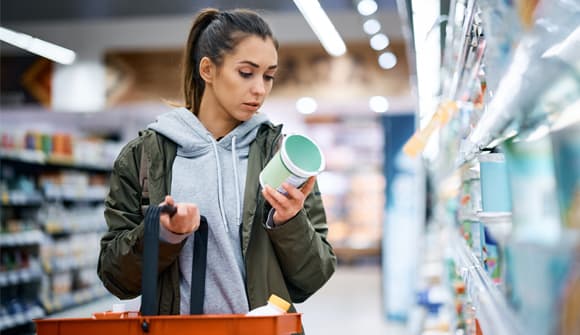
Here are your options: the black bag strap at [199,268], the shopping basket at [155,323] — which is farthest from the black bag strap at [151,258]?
the black bag strap at [199,268]

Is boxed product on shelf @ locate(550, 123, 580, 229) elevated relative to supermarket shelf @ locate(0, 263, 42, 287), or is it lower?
elevated

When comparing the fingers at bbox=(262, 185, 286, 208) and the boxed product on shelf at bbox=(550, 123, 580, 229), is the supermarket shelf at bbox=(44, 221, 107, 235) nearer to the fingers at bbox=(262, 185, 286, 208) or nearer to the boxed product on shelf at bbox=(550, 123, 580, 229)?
the fingers at bbox=(262, 185, 286, 208)

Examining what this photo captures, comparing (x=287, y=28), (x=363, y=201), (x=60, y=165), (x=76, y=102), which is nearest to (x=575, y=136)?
(x=60, y=165)

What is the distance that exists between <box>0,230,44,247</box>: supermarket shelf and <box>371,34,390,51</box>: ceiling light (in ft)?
16.3

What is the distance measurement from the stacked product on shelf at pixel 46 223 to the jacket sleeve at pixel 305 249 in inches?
195

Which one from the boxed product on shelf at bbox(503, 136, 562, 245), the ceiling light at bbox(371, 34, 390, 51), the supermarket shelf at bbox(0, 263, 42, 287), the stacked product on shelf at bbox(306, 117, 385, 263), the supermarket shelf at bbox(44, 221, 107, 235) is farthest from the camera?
the stacked product on shelf at bbox(306, 117, 385, 263)

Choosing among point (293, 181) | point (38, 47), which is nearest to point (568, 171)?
point (293, 181)

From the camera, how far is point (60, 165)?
802 centimetres

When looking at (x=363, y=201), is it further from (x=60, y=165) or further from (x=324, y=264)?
(x=324, y=264)

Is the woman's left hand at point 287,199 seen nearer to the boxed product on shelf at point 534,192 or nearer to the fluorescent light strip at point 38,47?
the boxed product on shelf at point 534,192

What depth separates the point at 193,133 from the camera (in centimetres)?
173

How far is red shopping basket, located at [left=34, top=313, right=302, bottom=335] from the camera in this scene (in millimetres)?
1374

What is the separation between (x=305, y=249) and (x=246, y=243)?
0.13 meters

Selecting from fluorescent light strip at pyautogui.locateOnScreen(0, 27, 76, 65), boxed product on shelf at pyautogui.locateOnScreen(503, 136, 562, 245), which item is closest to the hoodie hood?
boxed product on shelf at pyautogui.locateOnScreen(503, 136, 562, 245)
